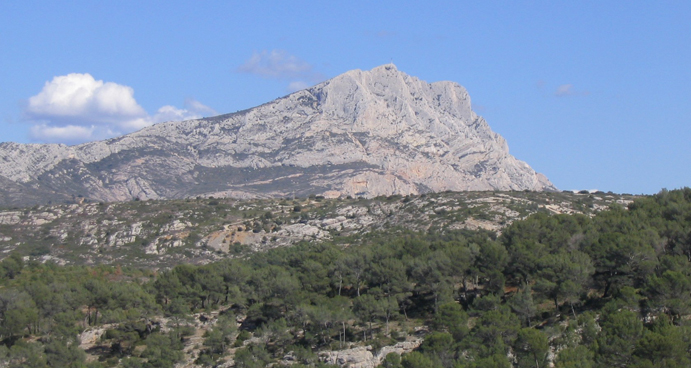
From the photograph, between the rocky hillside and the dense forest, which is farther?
the rocky hillside

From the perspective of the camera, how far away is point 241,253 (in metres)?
108

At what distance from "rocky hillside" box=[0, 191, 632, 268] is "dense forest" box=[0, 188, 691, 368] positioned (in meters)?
32.4

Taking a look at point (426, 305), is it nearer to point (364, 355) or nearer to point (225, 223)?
point (364, 355)

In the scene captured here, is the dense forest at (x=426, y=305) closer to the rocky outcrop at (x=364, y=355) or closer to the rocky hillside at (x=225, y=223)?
the rocky outcrop at (x=364, y=355)

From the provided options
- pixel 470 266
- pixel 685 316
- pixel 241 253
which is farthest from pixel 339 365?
pixel 241 253

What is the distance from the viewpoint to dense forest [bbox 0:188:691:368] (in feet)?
152

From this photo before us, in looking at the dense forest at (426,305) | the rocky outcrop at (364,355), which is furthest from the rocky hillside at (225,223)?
the rocky outcrop at (364,355)

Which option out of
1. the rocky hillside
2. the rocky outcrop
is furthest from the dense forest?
the rocky hillside

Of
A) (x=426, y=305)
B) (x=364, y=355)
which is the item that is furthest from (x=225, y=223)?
(x=364, y=355)

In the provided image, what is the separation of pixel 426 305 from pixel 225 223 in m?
68.1

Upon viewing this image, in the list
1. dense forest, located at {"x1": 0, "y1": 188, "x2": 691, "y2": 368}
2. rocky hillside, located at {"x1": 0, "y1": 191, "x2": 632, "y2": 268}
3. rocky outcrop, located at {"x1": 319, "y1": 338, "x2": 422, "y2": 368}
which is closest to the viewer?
dense forest, located at {"x1": 0, "y1": 188, "x2": 691, "y2": 368}

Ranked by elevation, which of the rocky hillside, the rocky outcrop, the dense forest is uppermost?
the rocky hillside

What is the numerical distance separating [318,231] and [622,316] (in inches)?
2932

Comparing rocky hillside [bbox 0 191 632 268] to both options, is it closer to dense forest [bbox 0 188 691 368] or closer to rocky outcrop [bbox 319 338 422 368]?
dense forest [bbox 0 188 691 368]
